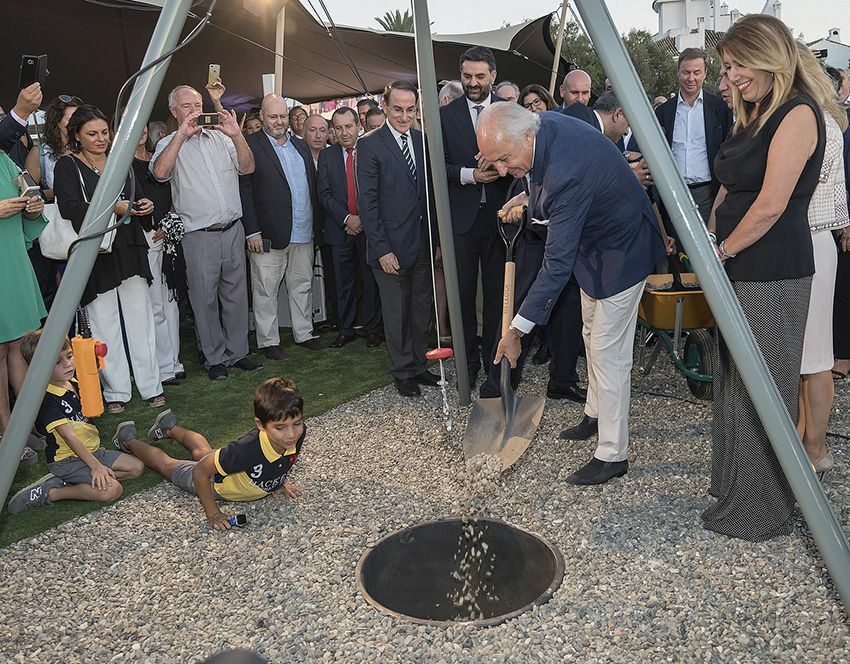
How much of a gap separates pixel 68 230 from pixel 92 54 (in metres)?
6.04

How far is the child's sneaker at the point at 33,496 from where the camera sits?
4.31 meters

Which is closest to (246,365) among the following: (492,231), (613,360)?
(492,231)

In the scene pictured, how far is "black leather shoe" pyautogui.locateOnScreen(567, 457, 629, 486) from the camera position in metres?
4.21

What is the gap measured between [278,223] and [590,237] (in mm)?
3755

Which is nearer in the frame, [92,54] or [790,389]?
[790,389]

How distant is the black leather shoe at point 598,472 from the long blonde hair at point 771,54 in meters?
1.79

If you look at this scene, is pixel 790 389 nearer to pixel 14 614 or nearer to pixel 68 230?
pixel 14 614

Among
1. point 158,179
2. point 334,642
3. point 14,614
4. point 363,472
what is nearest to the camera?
point 334,642

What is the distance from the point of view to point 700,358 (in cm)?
539

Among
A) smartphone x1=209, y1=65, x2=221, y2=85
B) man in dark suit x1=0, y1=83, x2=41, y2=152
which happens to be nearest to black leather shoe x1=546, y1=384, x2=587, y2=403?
smartphone x1=209, y1=65, x2=221, y2=85

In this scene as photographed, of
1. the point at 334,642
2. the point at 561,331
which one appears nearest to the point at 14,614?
the point at 334,642

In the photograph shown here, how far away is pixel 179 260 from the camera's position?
24.2ft

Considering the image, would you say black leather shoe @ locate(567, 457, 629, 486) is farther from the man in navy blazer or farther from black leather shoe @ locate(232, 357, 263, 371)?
black leather shoe @ locate(232, 357, 263, 371)

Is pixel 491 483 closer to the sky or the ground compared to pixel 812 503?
closer to the ground
